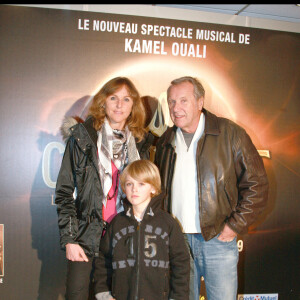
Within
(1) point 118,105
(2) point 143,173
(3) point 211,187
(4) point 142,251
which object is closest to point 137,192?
(2) point 143,173

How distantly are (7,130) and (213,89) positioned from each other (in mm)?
2033

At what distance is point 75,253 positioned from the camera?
200 centimetres

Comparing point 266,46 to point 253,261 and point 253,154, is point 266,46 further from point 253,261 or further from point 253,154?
point 253,261

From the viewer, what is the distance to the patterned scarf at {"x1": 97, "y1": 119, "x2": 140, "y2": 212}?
2.12 m

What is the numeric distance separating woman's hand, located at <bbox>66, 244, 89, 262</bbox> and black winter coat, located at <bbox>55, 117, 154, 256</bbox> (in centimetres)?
3

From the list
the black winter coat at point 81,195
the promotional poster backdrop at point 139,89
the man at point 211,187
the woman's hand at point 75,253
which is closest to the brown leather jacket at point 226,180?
the man at point 211,187

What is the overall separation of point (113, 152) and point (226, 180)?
86cm

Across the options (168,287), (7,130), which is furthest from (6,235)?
(168,287)

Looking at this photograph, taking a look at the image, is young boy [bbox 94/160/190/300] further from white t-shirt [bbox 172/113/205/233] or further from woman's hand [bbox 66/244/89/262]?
white t-shirt [bbox 172/113/205/233]

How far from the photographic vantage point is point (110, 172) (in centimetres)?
214

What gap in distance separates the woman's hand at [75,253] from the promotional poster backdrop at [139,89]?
900mm

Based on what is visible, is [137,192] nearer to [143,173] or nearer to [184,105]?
[143,173]

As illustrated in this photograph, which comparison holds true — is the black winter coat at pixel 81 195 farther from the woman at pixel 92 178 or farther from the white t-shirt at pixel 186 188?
the white t-shirt at pixel 186 188

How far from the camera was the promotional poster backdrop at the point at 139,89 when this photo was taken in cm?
275
